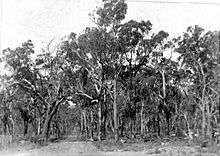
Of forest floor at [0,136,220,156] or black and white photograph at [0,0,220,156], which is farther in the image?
black and white photograph at [0,0,220,156]

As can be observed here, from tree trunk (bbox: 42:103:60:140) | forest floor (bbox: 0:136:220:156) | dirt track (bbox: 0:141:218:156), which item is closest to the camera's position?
forest floor (bbox: 0:136:220:156)

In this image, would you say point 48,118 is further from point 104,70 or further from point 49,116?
point 104,70

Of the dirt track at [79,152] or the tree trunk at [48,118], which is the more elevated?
the tree trunk at [48,118]

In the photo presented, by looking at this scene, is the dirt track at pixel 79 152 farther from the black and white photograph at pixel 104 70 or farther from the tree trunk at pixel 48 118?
the tree trunk at pixel 48 118

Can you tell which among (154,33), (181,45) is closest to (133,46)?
(154,33)

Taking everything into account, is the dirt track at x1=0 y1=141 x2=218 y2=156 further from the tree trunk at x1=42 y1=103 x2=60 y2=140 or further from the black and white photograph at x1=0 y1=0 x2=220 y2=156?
the tree trunk at x1=42 y1=103 x2=60 y2=140

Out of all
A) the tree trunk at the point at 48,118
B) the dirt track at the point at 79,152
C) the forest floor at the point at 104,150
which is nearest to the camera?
the forest floor at the point at 104,150

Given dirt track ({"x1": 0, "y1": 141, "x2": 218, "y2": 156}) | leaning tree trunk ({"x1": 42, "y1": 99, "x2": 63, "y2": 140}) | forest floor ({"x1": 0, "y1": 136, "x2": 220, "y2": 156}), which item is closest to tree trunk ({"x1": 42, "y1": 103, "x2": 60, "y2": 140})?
leaning tree trunk ({"x1": 42, "y1": 99, "x2": 63, "y2": 140})

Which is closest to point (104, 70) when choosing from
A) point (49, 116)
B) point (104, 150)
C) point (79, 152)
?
point (49, 116)

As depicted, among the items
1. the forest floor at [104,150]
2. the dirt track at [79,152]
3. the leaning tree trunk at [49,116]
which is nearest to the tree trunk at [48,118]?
the leaning tree trunk at [49,116]

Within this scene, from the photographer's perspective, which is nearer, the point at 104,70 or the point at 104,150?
the point at 104,150

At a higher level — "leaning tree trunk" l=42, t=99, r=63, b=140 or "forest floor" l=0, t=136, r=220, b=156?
"leaning tree trunk" l=42, t=99, r=63, b=140

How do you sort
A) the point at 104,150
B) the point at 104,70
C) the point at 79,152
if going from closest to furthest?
1. the point at 79,152
2. the point at 104,150
3. the point at 104,70

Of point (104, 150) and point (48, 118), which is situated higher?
point (48, 118)
